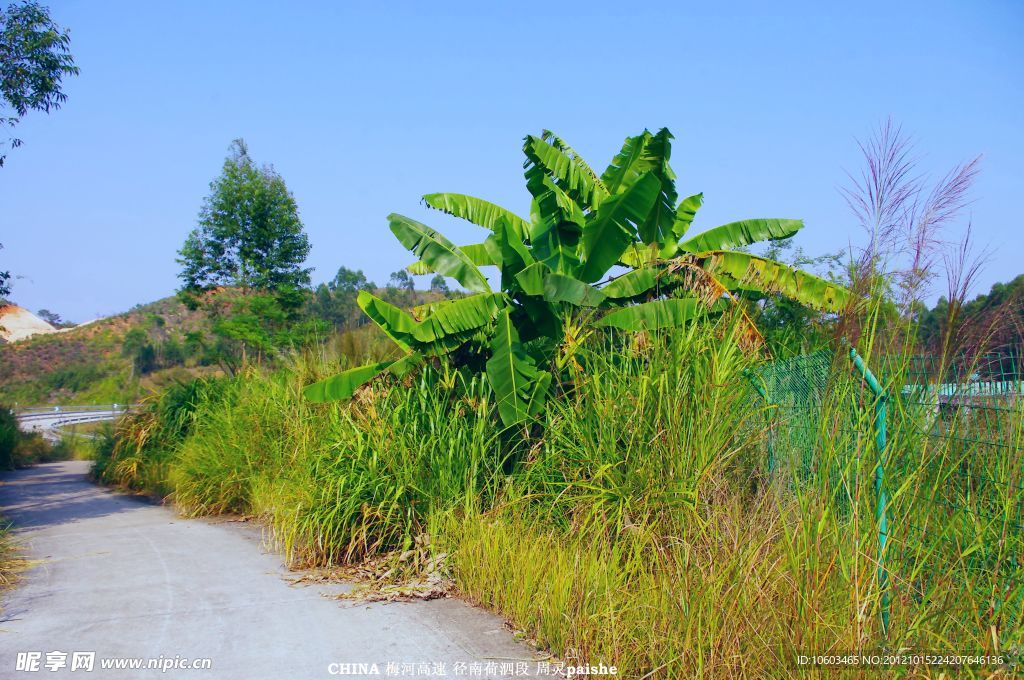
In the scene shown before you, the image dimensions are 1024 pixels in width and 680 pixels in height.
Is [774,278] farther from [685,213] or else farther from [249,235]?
[249,235]

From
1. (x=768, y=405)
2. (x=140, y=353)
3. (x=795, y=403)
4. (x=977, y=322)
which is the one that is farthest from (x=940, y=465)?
(x=140, y=353)

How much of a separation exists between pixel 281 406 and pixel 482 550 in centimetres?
544

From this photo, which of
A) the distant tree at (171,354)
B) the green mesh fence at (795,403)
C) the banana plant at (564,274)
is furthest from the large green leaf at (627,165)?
the distant tree at (171,354)

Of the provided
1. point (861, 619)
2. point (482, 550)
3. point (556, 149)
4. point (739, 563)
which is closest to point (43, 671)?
point (482, 550)

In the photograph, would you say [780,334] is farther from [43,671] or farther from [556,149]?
[43,671]

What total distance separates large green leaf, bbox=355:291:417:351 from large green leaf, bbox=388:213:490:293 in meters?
0.86

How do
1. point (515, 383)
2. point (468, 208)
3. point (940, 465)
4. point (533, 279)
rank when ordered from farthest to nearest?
point (468, 208) < point (533, 279) < point (515, 383) < point (940, 465)

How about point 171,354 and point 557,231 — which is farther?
point 171,354

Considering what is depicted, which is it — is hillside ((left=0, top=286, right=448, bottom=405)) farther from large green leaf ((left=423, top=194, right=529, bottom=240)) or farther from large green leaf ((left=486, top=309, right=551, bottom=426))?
large green leaf ((left=486, top=309, right=551, bottom=426))

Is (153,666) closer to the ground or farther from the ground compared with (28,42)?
closer to the ground

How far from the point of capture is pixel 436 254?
9.58 m

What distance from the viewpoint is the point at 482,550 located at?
20.8ft

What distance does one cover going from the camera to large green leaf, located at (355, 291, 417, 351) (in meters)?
9.01

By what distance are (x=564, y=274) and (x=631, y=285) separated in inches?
32.9
